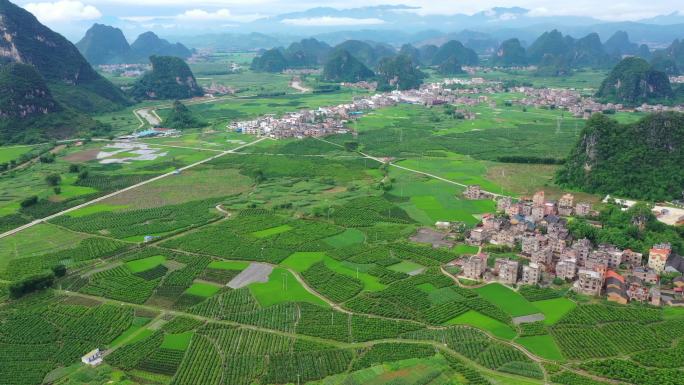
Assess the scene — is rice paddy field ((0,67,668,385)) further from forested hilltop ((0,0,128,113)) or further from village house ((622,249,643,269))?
forested hilltop ((0,0,128,113))

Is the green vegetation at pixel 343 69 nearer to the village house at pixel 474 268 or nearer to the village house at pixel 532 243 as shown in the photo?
the village house at pixel 532 243

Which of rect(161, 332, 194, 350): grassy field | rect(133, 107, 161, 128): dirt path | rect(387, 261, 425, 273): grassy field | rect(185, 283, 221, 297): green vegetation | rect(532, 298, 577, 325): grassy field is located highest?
rect(133, 107, 161, 128): dirt path

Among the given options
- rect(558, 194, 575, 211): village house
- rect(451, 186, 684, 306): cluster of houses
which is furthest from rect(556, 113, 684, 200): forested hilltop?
rect(451, 186, 684, 306): cluster of houses

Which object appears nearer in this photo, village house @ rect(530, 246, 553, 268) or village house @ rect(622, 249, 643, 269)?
village house @ rect(530, 246, 553, 268)

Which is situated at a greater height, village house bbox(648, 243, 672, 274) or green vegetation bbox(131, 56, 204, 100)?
green vegetation bbox(131, 56, 204, 100)

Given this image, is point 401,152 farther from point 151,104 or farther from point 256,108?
point 151,104

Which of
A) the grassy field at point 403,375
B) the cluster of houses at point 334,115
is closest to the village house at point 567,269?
the grassy field at point 403,375

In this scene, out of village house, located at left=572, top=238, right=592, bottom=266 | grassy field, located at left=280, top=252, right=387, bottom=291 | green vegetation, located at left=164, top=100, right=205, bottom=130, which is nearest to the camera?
grassy field, located at left=280, top=252, right=387, bottom=291

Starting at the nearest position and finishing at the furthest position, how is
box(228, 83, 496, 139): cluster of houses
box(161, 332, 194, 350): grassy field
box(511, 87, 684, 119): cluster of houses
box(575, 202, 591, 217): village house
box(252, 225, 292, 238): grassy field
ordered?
box(161, 332, 194, 350): grassy field < box(252, 225, 292, 238): grassy field < box(575, 202, 591, 217): village house < box(228, 83, 496, 139): cluster of houses < box(511, 87, 684, 119): cluster of houses
